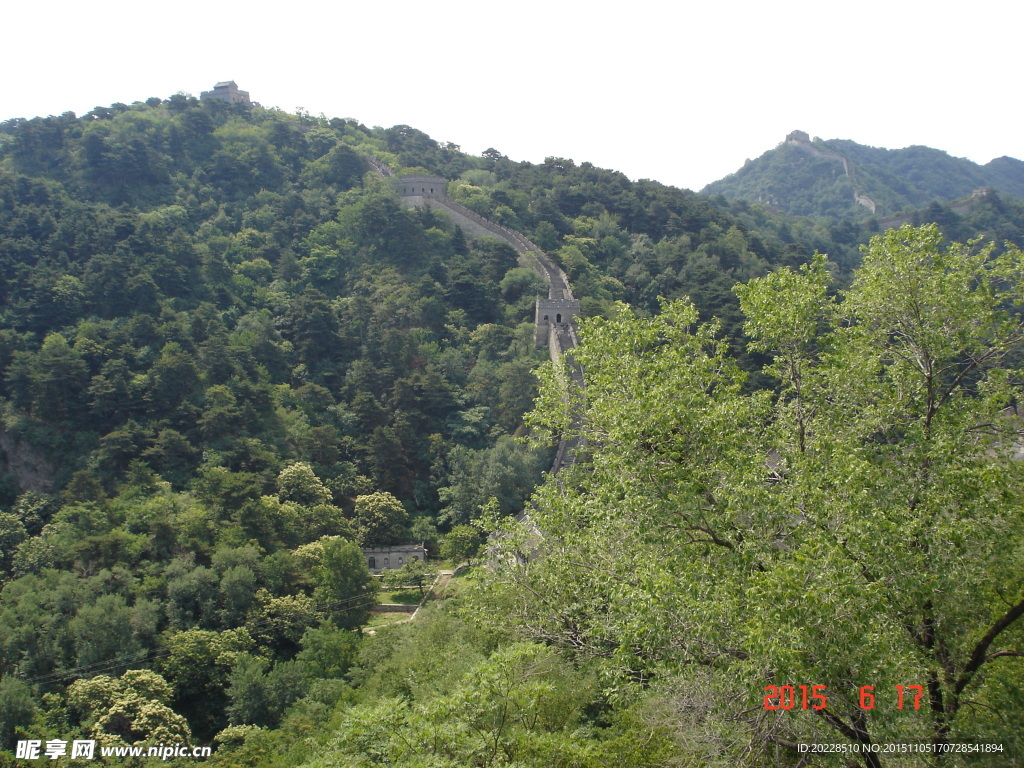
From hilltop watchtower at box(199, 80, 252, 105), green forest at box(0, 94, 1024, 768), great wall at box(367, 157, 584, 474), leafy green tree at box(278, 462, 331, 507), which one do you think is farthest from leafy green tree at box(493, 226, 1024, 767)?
hilltop watchtower at box(199, 80, 252, 105)

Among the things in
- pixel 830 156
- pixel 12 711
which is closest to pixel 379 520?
pixel 12 711

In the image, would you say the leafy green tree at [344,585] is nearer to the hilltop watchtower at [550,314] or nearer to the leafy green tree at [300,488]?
the leafy green tree at [300,488]

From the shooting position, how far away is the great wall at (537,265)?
37781 millimetres

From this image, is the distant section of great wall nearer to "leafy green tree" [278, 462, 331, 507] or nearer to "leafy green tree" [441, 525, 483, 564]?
"leafy green tree" [441, 525, 483, 564]

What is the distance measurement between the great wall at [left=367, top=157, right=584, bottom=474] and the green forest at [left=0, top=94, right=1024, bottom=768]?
1120 millimetres

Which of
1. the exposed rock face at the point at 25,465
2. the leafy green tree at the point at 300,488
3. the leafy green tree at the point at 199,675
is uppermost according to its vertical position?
the exposed rock face at the point at 25,465

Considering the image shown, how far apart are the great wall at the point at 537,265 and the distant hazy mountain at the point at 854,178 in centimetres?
7580

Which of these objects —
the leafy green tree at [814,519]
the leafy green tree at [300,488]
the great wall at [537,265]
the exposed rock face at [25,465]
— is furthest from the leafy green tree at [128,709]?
the great wall at [537,265]

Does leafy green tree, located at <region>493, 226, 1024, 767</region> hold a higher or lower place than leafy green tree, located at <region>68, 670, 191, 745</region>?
higher

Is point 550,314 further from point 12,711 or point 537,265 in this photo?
point 12,711

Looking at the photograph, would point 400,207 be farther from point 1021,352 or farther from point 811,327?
point 811,327
